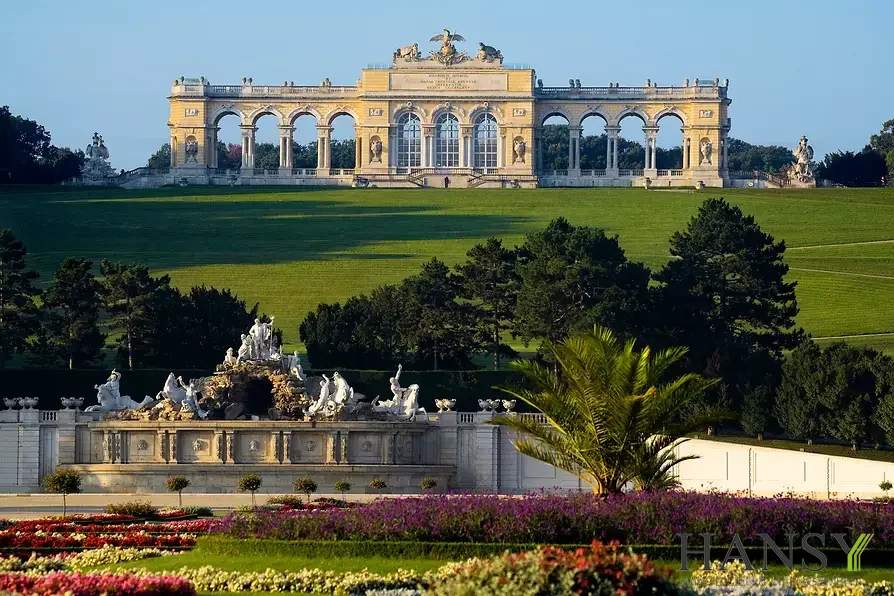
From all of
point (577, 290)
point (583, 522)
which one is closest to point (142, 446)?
point (577, 290)

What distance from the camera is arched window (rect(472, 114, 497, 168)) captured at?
121 m

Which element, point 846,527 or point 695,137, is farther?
point 695,137

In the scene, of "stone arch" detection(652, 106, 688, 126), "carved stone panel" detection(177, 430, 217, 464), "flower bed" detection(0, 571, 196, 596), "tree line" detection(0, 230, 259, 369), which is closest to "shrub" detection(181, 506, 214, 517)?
"carved stone panel" detection(177, 430, 217, 464)

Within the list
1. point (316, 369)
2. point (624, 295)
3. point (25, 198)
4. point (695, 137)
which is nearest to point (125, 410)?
point (316, 369)

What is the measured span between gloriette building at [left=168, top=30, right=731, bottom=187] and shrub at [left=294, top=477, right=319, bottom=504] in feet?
222

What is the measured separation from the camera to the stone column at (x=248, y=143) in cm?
12000

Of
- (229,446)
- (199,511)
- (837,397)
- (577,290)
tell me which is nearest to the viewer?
(199,511)

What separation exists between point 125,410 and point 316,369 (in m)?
9.99

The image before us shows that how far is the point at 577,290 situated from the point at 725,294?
5897mm

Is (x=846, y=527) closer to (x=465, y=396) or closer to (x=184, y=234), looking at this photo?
(x=465, y=396)

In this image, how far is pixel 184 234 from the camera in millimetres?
91938

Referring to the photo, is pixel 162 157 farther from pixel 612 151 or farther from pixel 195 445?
pixel 195 445

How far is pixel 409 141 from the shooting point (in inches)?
4786

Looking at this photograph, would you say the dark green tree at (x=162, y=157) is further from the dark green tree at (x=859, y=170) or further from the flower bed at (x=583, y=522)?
the flower bed at (x=583, y=522)
